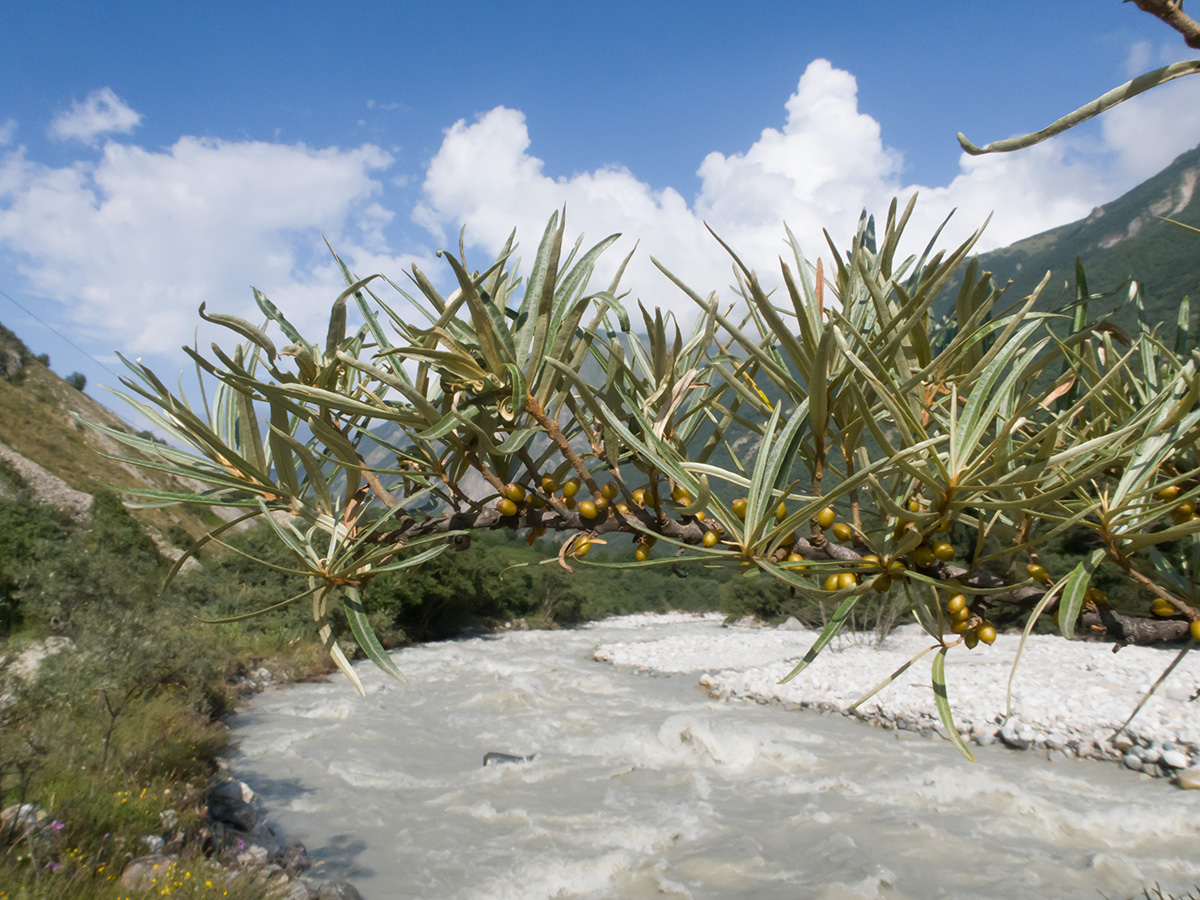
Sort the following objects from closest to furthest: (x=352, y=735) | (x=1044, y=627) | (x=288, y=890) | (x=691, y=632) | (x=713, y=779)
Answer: (x=288, y=890) → (x=713, y=779) → (x=352, y=735) → (x=1044, y=627) → (x=691, y=632)

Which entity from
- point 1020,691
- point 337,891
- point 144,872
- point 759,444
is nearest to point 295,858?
point 337,891

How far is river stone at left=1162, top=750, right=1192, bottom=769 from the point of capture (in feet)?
19.2

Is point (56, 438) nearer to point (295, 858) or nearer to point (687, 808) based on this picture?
point (295, 858)

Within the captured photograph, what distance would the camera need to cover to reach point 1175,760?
19.3 ft

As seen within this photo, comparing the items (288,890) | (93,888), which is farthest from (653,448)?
(288,890)

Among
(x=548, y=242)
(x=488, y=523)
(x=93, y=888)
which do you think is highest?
(x=548, y=242)

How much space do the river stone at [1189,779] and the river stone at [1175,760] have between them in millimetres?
74

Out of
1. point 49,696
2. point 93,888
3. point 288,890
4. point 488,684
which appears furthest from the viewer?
point 488,684

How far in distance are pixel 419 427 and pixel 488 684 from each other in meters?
10.5

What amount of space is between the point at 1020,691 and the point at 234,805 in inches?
329

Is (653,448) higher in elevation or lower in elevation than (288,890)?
higher

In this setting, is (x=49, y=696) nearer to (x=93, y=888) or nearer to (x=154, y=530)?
(x=93, y=888)

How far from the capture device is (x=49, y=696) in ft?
16.4

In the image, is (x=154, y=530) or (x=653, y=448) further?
(x=154, y=530)
